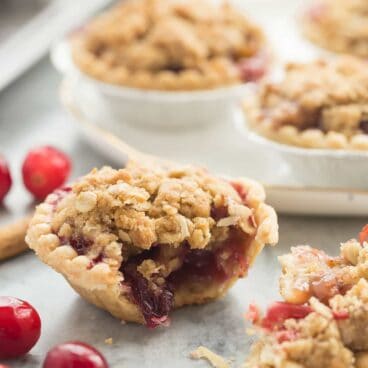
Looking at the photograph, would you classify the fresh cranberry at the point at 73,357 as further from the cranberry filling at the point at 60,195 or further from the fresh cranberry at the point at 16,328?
the cranberry filling at the point at 60,195

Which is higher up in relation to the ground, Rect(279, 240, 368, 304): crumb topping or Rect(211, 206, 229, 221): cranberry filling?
Rect(211, 206, 229, 221): cranberry filling

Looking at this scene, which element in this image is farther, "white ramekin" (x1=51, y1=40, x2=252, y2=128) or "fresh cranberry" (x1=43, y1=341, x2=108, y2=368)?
"white ramekin" (x1=51, y1=40, x2=252, y2=128)

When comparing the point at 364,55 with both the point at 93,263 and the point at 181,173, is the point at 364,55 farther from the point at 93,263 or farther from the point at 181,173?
the point at 93,263

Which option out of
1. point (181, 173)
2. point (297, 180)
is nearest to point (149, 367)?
point (181, 173)

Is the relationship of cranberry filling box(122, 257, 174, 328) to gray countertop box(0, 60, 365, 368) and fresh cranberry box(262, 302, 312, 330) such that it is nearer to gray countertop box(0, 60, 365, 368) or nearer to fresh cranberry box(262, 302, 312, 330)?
gray countertop box(0, 60, 365, 368)

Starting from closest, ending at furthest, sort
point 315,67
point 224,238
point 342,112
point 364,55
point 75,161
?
1. point 224,238
2. point 342,112
3. point 315,67
4. point 75,161
5. point 364,55

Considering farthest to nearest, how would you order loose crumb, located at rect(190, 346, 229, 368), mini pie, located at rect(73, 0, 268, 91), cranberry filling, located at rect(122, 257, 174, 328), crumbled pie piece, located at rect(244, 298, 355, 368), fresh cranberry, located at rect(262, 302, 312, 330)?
mini pie, located at rect(73, 0, 268, 91) < cranberry filling, located at rect(122, 257, 174, 328) < loose crumb, located at rect(190, 346, 229, 368) < fresh cranberry, located at rect(262, 302, 312, 330) < crumbled pie piece, located at rect(244, 298, 355, 368)

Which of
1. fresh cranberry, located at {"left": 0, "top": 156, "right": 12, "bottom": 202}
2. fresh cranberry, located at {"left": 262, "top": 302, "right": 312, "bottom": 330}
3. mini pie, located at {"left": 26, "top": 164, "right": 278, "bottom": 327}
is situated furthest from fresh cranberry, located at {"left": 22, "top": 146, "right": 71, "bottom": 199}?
fresh cranberry, located at {"left": 262, "top": 302, "right": 312, "bottom": 330}
